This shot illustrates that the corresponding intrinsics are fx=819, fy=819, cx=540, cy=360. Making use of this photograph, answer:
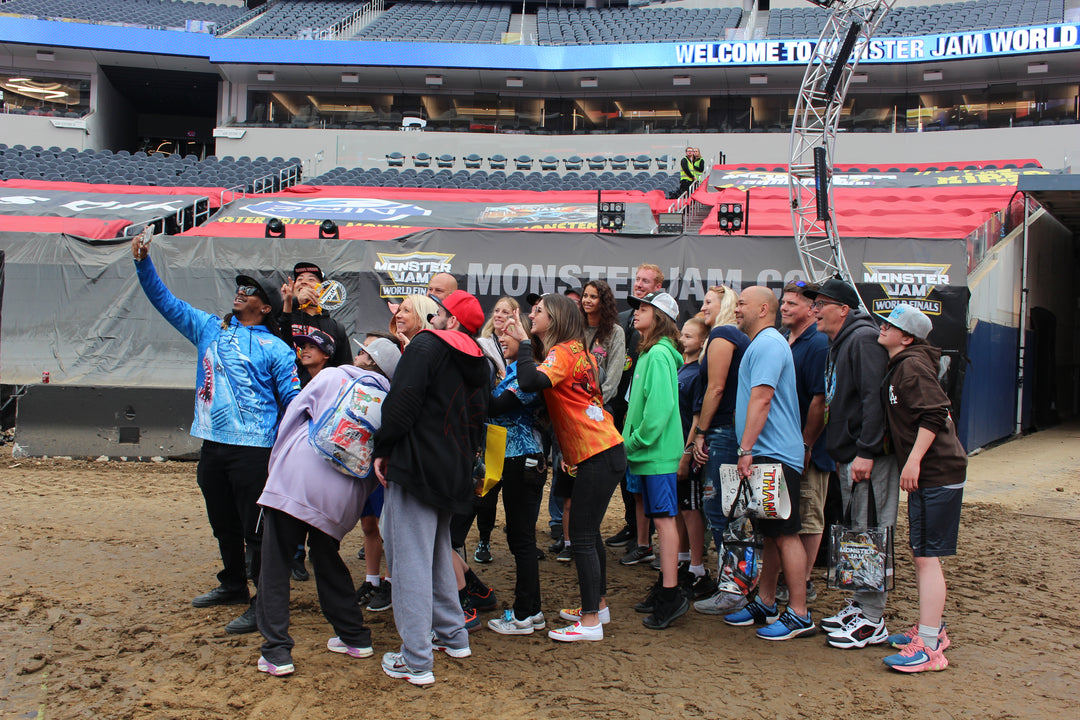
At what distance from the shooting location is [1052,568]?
18.4 feet

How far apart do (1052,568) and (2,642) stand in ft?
20.5

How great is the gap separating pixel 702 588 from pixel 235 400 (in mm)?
2929

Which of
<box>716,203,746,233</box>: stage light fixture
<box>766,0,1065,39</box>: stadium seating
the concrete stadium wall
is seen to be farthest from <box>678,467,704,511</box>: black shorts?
<box>766,0,1065,39</box>: stadium seating

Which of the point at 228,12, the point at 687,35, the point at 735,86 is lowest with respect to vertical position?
the point at 735,86

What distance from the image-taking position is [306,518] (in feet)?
11.8

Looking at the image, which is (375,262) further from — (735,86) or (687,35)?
(687,35)

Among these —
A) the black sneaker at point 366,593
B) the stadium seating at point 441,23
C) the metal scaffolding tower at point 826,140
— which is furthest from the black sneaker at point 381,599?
the stadium seating at point 441,23

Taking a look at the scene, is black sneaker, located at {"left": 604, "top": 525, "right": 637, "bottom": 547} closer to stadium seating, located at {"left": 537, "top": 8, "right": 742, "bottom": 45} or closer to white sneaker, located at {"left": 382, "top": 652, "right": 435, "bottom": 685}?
white sneaker, located at {"left": 382, "top": 652, "right": 435, "bottom": 685}

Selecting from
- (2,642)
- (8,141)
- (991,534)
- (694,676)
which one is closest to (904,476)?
(694,676)

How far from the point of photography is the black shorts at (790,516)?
415 cm

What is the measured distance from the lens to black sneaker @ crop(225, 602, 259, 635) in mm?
4016

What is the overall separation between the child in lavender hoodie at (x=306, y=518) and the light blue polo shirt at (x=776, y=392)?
6.02 ft

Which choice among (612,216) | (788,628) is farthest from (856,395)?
(612,216)

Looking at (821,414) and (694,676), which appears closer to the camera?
(694,676)
